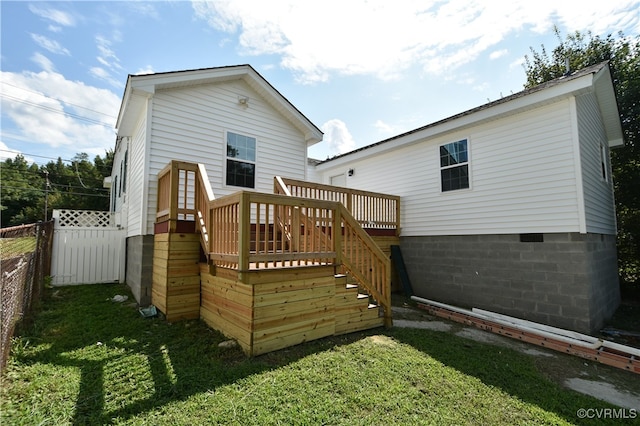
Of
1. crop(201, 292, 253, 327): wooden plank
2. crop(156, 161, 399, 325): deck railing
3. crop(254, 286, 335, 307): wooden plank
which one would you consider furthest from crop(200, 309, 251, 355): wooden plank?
crop(156, 161, 399, 325): deck railing

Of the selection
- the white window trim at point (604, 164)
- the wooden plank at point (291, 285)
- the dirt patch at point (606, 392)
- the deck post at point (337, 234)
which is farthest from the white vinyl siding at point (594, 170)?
the wooden plank at point (291, 285)

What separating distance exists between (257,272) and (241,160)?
4262mm

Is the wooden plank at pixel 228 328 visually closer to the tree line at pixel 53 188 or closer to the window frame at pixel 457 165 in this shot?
the window frame at pixel 457 165

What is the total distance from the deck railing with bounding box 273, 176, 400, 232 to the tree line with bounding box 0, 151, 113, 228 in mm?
33040

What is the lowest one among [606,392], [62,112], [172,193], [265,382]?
[606,392]

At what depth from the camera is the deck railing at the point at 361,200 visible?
263 inches

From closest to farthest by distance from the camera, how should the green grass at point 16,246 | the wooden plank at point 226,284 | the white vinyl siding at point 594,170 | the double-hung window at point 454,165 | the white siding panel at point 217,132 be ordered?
the green grass at point 16,246 → the wooden plank at point 226,284 → the white vinyl siding at point 594,170 → the white siding panel at point 217,132 → the double-hung window at point 454,165

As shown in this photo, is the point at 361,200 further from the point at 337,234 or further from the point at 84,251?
the point at 84,251

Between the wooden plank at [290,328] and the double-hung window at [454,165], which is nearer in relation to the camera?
the wooden plank at [290,328]

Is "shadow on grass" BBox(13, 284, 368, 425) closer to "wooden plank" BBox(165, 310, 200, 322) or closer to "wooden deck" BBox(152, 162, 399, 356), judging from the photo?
"wooden plank" BBox(165, 310, 200, 322)

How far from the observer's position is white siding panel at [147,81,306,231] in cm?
613

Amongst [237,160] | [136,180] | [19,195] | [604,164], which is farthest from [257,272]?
[19,195]

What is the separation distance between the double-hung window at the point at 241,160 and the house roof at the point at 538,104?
4147 millimetres

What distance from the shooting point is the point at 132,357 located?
140 inches
